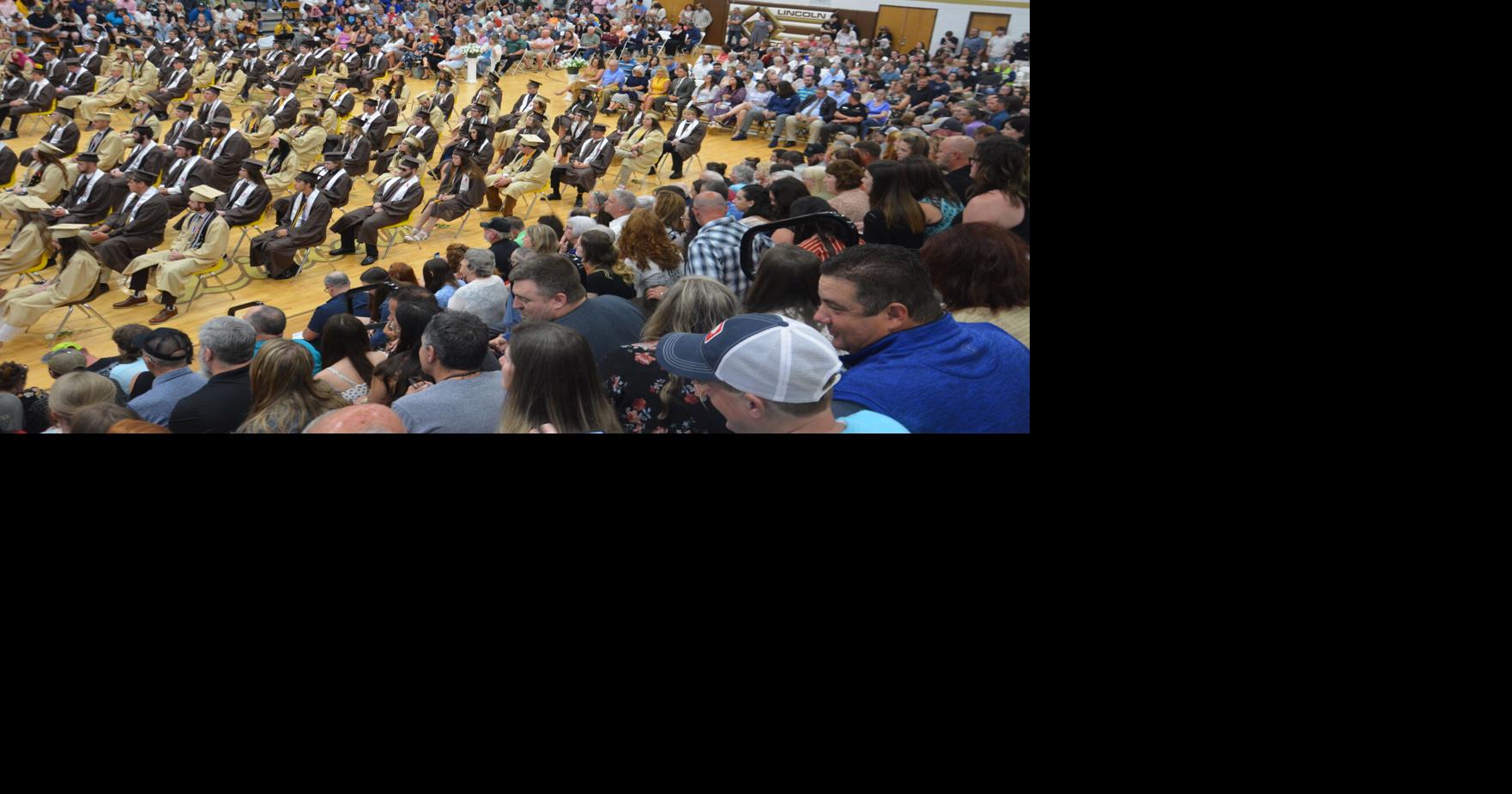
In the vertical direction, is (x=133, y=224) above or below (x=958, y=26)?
below

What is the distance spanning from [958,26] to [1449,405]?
4387 mm

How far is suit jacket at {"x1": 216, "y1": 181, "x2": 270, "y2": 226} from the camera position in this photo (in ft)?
20.3

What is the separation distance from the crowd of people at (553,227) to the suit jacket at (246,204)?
0.02m

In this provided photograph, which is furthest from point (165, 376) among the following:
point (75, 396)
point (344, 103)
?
point (344, 103)

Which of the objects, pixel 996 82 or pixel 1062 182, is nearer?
pixel 1062 182

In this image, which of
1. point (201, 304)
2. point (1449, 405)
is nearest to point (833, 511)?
point (1449, 405)

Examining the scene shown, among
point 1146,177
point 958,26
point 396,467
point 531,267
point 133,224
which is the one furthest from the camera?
point 133,224

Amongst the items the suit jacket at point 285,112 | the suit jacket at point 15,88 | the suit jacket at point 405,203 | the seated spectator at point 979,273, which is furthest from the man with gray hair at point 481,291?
the suit jacket at point 285,112

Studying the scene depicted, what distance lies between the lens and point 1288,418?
1.26 m

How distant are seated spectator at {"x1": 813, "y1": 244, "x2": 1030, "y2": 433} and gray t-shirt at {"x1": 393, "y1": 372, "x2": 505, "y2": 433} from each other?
2.45 ft

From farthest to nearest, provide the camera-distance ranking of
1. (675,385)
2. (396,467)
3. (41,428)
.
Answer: (41,428)
(675,385)
(396,467)

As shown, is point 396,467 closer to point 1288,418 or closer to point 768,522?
point 768,522

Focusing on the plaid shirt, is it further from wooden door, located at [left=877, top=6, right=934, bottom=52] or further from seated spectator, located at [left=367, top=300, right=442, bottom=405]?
wooden door, located at [left=877, top=6, right=934, bottom=52]

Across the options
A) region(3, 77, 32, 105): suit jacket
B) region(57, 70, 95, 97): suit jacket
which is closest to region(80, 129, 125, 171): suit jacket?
region(57, 70, 95, 97): suit jacket
